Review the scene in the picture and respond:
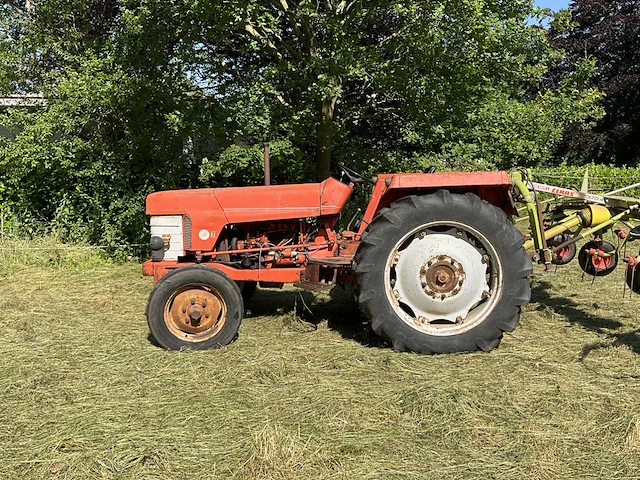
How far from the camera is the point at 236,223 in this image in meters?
4.73

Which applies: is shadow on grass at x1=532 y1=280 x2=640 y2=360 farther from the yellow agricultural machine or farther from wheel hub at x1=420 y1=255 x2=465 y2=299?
wheel hub at x1=420 y1=255 x2=465 y2=299

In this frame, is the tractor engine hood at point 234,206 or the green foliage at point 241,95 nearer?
the tractor engine hood at point 234,206

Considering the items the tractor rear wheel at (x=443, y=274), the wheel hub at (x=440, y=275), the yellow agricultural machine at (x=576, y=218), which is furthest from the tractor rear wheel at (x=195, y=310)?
the yellow agricultural machine at (x=576, y=218)

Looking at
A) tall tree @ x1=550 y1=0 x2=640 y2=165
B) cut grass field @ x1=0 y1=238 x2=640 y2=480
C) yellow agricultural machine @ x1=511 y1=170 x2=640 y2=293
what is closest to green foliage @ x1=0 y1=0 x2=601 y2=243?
yellow agricultural machine @ x1=511 y1=170 x2=640 y2=293

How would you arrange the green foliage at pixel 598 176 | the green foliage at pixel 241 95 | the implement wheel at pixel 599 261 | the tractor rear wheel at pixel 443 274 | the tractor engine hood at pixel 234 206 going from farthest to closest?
the green foliage at pixel 598 176, the green foliage at pixel 241 95, the implement wheel at pixel 599 261, the tractor engine hood at pixel 234 206, the tractor rear wheel at pixel 443 274

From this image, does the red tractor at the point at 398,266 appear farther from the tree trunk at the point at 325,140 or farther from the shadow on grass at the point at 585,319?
the tree trunk at the point at 325,140

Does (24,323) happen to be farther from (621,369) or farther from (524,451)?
(621,369)

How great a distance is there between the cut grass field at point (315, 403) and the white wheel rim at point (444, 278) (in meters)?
0.33

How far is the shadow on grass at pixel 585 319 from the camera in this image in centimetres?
431

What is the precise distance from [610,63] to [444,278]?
67.3 feet

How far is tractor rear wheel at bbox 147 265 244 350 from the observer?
13.8ft

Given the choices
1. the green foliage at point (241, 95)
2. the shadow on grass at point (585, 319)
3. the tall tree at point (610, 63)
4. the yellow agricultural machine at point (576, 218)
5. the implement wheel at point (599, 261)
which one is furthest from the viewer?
the tall tree at point (610, 63)

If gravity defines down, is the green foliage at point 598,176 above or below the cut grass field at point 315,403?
above

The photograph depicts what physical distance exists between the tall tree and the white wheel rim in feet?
59.1
